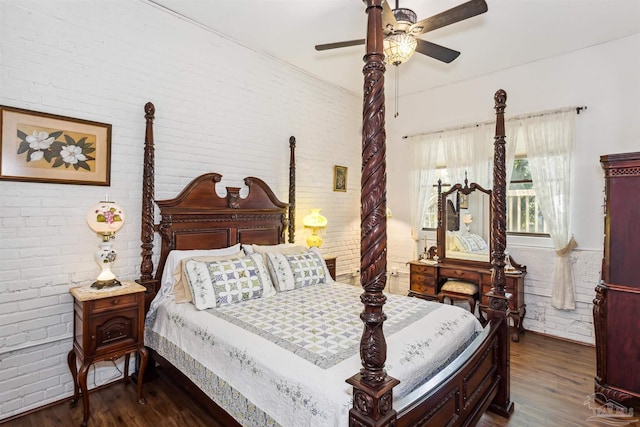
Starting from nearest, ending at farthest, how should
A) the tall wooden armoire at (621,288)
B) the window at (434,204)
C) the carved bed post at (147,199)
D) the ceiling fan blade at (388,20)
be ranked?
the ceiling fan blade at (388,20) < the tall wooden armoire at (621,288) < the carved bed post at (147,199) < the window at (434,204)

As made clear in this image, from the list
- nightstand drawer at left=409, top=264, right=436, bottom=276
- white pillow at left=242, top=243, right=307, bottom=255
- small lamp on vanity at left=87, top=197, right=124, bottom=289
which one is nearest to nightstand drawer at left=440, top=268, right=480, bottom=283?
nightstand drawer at left=409, top=264, right=436, bottom=276

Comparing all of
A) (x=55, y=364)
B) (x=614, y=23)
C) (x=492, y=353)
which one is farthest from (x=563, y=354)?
(x=55, y=364)

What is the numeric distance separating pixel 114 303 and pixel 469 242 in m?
3.78

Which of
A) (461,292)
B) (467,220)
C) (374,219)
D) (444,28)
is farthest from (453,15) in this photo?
(461,292)

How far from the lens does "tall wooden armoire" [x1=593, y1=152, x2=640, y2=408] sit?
229cm

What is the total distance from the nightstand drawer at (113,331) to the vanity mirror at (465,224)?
3509mm

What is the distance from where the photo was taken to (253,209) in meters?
3.52

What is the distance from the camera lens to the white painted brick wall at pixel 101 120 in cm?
221

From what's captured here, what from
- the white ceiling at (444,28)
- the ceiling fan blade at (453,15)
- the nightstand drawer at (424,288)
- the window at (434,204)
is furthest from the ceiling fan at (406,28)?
the nightstand drawer at (424,288)

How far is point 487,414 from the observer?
2.30 m

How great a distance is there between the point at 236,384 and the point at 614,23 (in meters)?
4.40

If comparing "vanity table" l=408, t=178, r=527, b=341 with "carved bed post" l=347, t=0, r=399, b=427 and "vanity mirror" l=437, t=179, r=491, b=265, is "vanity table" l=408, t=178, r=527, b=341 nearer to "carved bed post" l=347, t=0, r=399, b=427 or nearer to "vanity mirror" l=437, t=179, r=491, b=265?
"vanity mirror" l=437, t=179, r=491, b=265

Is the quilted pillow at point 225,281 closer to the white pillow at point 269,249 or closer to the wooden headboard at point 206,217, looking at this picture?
the white pillow at point 269,249

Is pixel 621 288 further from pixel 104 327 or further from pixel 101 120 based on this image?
pixel 101 120
